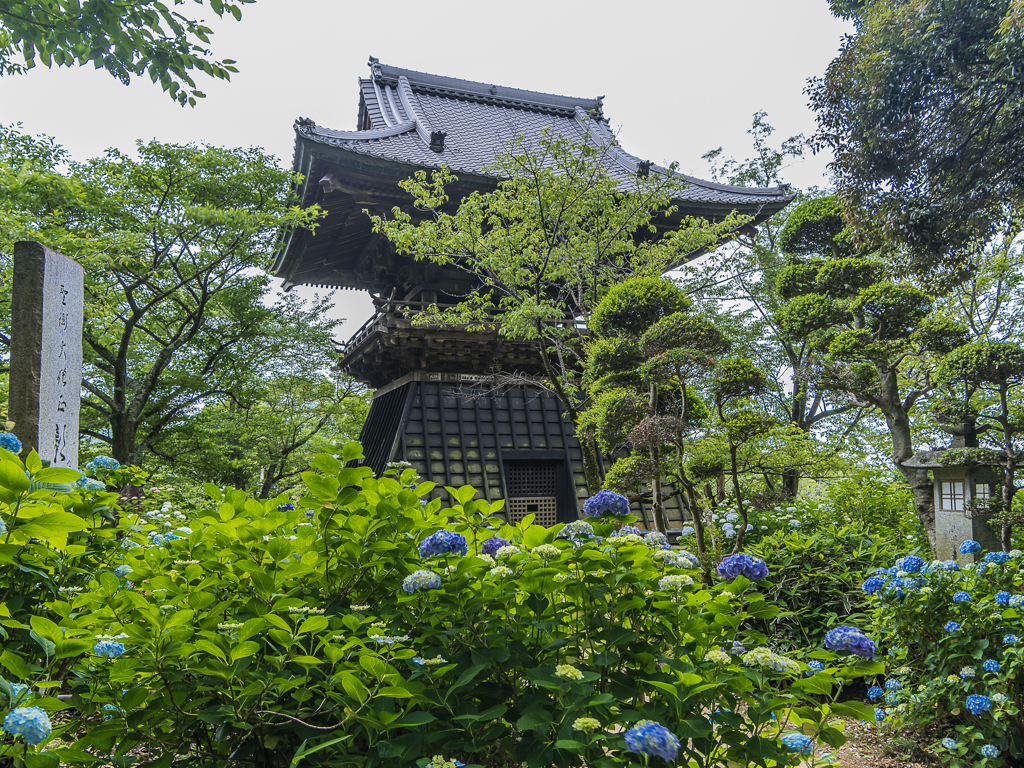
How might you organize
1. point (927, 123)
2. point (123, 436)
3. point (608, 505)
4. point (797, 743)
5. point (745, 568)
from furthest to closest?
1. point (123, 436)
2. point (927, 123)
3. point (608, 505)
4. point (745, 568)
5. point (797, 743)

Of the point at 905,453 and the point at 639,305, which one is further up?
the point at 639,305

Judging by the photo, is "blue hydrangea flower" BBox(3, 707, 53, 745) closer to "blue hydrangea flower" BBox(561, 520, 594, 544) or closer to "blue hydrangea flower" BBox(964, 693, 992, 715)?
"blue hydrangea flower" BBox(561, 520, 594, 544)

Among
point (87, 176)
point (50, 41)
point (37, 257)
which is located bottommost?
point (37, 257)

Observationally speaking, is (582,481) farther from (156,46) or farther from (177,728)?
(177,728)

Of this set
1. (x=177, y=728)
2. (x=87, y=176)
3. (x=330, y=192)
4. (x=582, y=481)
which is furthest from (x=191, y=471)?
(x=177, y=728)

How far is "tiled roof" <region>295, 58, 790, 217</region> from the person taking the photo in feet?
30.8

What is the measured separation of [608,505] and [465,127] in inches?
497

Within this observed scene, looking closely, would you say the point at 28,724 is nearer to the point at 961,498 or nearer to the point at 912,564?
the point at 912,564

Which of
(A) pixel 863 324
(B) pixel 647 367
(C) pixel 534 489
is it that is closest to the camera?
(B) pixel 647 367

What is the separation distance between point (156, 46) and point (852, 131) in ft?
19.9

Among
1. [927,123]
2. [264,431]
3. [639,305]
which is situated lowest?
[264,431]

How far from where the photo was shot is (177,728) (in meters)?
1.41

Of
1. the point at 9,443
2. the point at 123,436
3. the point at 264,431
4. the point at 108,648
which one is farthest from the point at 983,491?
the point at 123,436

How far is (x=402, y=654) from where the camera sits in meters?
1.35
